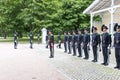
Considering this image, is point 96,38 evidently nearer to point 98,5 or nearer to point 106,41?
point 106,41

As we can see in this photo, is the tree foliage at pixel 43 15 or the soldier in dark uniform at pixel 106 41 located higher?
the tree foliage at pixel 43 15

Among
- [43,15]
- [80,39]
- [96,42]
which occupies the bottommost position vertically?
[96,42]

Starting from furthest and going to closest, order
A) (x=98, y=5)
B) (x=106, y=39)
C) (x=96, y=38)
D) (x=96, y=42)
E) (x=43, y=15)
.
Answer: (x=43, y=15) < (x=98, y=5) < (x=96, y=42) < (x=96, y=38) < (x=106, y=39)

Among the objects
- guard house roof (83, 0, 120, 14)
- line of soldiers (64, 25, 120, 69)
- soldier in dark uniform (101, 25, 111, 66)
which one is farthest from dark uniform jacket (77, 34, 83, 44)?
guard house roof (83, 0, 120, 14)

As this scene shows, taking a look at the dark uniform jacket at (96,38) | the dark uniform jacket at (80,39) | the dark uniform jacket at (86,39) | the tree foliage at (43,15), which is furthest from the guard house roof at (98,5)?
the dark uniform jacket at (96,38)

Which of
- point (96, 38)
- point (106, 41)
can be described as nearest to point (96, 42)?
point (96, 38)

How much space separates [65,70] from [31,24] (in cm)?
3048

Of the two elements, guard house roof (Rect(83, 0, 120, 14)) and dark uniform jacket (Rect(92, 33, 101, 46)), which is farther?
guard house roof (Rect(83, 0, 120, 14))

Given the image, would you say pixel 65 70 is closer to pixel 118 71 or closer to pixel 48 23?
pixel 118 71

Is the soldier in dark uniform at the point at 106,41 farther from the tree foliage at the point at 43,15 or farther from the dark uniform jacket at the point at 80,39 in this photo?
the tree foliage at the point at 43,15

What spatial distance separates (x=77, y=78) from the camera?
1073 centimetres

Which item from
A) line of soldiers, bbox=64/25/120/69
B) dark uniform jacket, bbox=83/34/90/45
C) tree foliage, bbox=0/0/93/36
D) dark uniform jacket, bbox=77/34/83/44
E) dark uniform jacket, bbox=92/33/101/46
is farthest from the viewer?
tree foliage, bbox=0/0/93/36

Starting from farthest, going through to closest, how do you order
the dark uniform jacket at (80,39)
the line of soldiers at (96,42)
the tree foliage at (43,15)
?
the tree foliage at (43,15), the dark uniform jacket at (80,39), the line of soldiers at (96,42)

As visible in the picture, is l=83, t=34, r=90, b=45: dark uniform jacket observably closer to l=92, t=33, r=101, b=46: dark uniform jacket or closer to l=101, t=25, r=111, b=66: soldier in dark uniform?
l=92, t=33, r=101, b=46: dark uniform jacket
